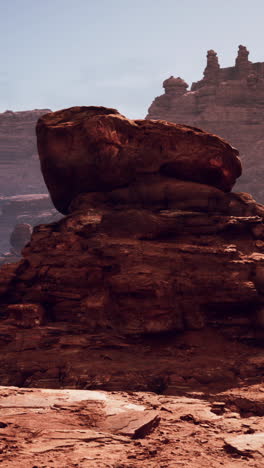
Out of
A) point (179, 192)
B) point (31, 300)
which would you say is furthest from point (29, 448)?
point (179, 192)

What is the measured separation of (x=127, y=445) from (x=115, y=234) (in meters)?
10.2

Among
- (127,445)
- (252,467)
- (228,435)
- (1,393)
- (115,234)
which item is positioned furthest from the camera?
(115,234)

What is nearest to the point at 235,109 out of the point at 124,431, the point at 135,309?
the point at 135,309

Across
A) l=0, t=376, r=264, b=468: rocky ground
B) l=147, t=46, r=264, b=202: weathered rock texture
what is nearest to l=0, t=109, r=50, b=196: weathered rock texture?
l=147, t=46, r=264, b=202: weathered rock texture

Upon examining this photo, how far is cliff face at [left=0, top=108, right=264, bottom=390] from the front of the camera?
15.1 meters

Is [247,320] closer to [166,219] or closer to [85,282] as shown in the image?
[166,219]

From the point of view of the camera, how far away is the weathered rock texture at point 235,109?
315 feet

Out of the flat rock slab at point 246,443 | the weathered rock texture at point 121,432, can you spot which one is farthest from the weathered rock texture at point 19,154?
the flat rock slab at point 246,443

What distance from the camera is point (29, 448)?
27.2 ft

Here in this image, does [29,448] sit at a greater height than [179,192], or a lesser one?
lesser

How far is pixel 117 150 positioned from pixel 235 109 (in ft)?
280

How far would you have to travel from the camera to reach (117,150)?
786 inches

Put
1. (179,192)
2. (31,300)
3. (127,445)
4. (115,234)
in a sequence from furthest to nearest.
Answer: (179,192) → (115,234) → (31,300) → (127,445)

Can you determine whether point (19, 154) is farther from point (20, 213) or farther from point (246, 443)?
point (246, 443)
